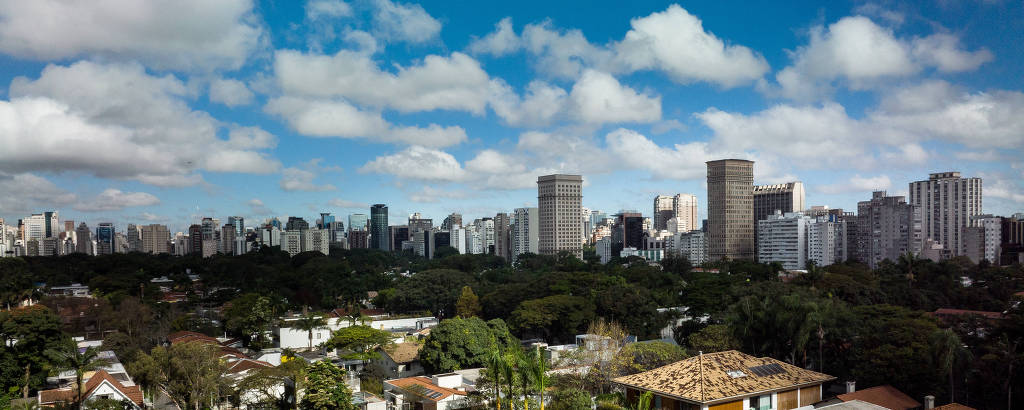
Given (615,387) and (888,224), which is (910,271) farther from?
(888,224)

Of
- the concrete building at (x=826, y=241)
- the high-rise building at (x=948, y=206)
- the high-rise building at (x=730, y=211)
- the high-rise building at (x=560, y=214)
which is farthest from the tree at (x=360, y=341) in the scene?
the high-rise building at (x=560, y=214)

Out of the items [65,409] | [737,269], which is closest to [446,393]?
[65,409]

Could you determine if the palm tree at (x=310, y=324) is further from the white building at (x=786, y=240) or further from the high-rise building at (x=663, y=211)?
the high-rise building at (x=663, y=211)

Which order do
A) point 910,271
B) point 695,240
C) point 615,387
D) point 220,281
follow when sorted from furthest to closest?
point 695,240 → point 220,281 → point 910,271 → point 615,387

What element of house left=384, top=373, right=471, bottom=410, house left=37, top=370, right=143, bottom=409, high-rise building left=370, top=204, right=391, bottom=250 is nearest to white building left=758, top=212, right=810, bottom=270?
house left=384, top=373, right=471, bottom=410

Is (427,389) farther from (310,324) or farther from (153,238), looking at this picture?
(153,238)

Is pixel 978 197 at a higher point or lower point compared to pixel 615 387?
higher
